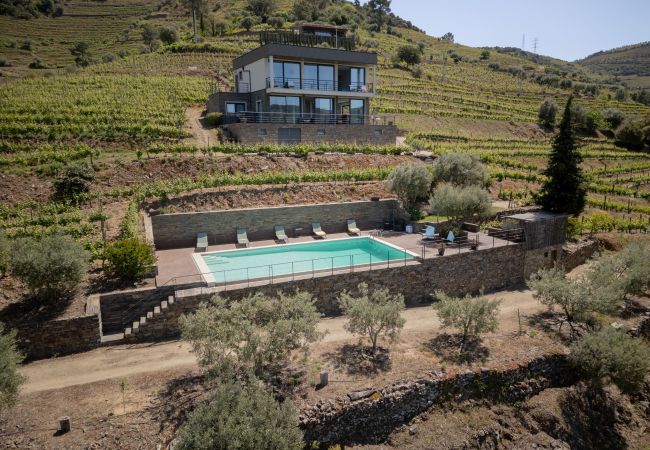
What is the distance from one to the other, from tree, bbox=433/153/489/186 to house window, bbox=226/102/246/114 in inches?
702

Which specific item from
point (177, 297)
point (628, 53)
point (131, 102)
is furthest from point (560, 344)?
point (628, 53)

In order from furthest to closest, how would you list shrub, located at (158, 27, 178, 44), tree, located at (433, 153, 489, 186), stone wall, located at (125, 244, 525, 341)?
shrub, located at (158, 27, 178, 44), tree, located at (433, 153, 489, 186), stone wall, located at (125, 244, 525, 341)

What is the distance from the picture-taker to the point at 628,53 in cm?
18462

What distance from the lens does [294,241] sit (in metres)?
21.8

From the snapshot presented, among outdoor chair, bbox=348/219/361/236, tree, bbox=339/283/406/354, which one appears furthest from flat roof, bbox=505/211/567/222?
tree, bbox=339/283/406/354

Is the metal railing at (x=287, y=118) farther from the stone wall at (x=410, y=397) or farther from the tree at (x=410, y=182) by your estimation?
the stone wall at (x=410, y=397)

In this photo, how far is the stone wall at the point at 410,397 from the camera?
443 inches

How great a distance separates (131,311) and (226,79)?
38057 millimetres

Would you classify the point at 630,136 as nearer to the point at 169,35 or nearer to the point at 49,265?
the point at 49,265

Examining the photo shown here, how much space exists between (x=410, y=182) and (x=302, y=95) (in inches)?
561

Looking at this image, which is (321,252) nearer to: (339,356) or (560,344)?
(339,356)

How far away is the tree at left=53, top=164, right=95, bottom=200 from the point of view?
70.5 ft

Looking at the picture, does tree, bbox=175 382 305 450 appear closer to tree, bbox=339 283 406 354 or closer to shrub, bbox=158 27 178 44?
tree, bbox=339 283 406 354

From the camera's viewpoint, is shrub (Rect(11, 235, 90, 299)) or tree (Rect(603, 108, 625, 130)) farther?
tree (Rect(603, 108, 625, 130))
